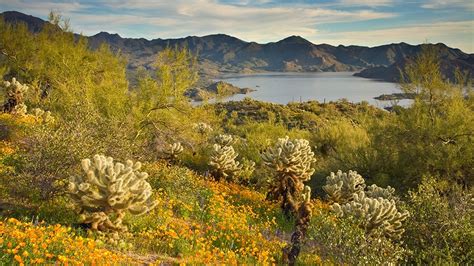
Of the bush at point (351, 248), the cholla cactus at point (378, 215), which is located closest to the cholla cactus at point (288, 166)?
the cholla cactus at point (378, 215)

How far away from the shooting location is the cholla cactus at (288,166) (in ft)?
37.2

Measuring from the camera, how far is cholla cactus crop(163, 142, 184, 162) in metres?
16.2

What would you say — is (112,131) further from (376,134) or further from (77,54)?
(77,54)

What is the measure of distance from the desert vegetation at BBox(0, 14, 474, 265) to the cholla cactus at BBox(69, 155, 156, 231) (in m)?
0.02

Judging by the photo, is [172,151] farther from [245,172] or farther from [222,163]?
[245,172]

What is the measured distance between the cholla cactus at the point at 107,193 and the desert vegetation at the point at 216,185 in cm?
2

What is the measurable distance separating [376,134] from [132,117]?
9.88m

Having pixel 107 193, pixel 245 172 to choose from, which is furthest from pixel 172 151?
pixel 107 193

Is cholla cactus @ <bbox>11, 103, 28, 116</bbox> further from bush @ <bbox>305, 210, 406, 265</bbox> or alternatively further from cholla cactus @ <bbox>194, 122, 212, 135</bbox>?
bush @ <bbox>305, 210, 406, 265</bbox>

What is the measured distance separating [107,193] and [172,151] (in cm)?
936

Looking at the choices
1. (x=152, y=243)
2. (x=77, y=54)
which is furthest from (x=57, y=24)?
(x=152, y=243)

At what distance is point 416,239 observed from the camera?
28.3 ft

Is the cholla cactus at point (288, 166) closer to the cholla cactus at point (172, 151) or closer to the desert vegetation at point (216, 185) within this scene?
the desert vegetation at point (216, 185)

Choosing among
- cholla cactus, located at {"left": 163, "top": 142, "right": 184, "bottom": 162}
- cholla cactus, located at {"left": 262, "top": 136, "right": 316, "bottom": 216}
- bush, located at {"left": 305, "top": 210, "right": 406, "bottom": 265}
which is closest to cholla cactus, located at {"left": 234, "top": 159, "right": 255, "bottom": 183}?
cholla cactus, located at {"left": 163, "top": 142, "right": 184, "bottom": 162}
